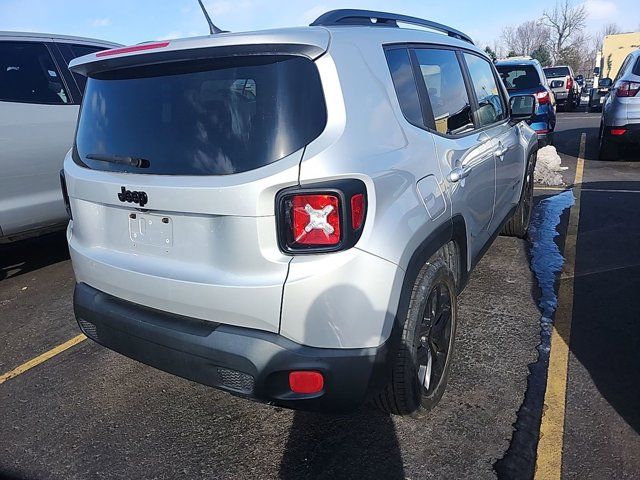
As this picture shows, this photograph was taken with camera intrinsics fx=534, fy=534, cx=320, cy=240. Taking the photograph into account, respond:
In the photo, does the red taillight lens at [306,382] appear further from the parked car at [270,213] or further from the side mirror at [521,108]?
the side mirror at [521,108]

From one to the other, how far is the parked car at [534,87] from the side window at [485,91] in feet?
18.0

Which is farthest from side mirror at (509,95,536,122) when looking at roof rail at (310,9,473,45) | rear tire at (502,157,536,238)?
roof rail at (310,9,473,45)

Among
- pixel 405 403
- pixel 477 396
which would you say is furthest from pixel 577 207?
pixel 405 403

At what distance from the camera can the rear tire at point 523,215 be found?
5.11 metres

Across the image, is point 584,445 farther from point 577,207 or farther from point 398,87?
point 577,207

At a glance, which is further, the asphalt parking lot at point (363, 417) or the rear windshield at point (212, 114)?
the asphalt parking lot at point (363, 417)

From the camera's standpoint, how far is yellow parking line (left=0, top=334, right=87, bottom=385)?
131 inches

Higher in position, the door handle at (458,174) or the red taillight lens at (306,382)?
the door handle at (458,174)

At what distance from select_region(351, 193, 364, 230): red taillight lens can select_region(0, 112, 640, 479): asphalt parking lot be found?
114 centimetres

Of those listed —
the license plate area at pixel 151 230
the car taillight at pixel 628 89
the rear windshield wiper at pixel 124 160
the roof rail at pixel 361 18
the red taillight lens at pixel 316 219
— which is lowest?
the car taillight at pixel 628 89

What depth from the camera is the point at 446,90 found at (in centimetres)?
313

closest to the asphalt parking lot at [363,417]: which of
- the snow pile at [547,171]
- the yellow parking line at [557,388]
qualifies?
the yellow parking line at [557,388]

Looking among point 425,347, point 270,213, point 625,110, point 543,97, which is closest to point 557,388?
point 425,347

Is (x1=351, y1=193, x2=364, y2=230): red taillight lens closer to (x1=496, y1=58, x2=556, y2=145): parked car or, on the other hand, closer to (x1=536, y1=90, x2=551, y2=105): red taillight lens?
(x1=496, y1=58, x2=556, y2=145): parked car
